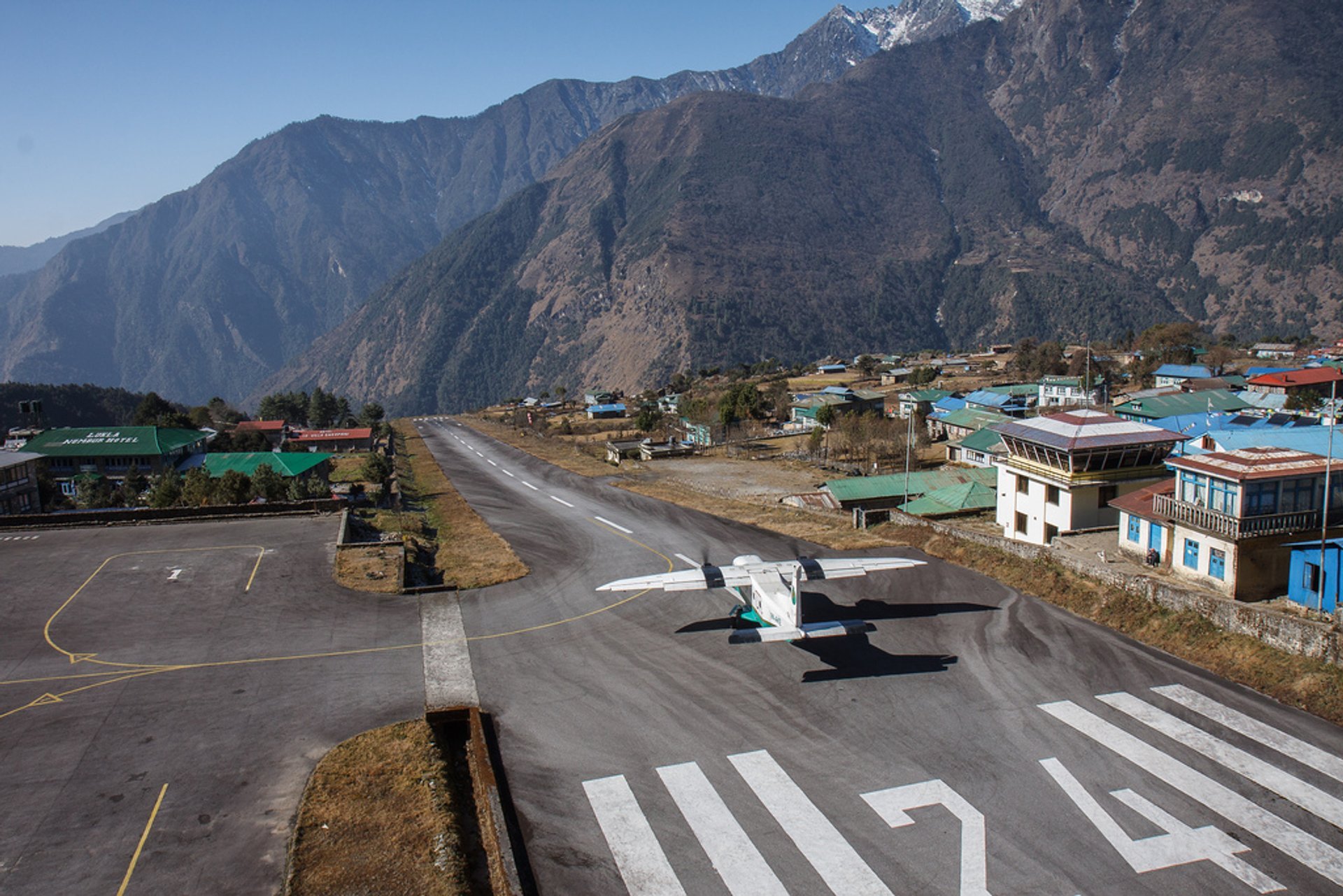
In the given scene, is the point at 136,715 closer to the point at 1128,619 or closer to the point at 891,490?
the point at 1128,619

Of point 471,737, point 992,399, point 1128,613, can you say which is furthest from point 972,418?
point 471,737

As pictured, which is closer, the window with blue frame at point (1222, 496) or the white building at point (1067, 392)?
the window with blue frame at point (1222, 496)

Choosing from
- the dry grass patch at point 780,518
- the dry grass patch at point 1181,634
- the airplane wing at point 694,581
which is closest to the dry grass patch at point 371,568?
the airplane wing at point 694,581

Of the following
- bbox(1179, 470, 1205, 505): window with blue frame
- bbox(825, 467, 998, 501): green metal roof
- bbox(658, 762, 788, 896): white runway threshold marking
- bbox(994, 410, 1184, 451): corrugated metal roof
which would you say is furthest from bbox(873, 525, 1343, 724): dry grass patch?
bbox(825, 467, 998, 501): green metal roof

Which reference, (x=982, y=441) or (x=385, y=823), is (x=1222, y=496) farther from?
(x=982, y=441)

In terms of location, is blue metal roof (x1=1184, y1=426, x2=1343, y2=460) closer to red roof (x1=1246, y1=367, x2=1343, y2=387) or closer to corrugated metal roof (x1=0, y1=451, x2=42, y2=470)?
red roof (x1=1246, y1=367, x2=1343, y2=387)

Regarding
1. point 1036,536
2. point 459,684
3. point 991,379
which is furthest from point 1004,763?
point 991,379

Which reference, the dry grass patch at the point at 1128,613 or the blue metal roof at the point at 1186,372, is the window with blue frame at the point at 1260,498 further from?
the blue metal roof at the point at 1186,372
